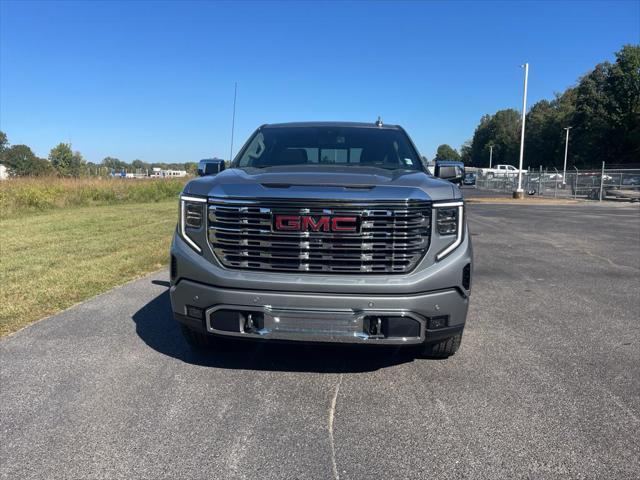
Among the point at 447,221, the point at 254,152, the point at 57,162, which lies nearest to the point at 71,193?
the point at 254,152

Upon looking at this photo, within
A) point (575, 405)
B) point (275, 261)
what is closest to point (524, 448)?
point (575, 405)

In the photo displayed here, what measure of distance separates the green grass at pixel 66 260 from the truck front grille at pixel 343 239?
2.91m

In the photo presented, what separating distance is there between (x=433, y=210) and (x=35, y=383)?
3.03m

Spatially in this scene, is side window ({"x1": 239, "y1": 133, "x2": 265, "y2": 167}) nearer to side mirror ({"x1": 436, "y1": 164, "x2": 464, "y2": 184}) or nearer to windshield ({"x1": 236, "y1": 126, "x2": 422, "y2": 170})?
windshield ({"x1": 236, "y1": 126, "x2": 422, "y2": 170})

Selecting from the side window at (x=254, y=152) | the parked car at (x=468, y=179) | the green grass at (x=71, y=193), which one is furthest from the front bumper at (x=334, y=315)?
the green grass at (x=71, y=193)

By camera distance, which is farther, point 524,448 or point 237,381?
point 237,381

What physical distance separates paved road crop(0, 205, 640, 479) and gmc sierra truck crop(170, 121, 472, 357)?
1.49 feet

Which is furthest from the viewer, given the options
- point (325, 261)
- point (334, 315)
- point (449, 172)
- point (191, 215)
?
point (449, 172)

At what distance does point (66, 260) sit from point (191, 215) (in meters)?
5.62

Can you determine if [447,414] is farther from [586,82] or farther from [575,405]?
[586,82]

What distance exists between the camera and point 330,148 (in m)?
5.22

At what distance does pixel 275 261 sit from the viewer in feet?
11.5

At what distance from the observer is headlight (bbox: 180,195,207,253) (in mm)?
3645

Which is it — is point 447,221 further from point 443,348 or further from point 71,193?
point 71,193
